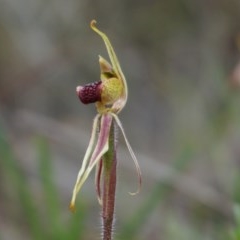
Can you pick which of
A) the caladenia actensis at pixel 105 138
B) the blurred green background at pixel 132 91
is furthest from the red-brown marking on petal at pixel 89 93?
the blurred green background at pixel 132 91

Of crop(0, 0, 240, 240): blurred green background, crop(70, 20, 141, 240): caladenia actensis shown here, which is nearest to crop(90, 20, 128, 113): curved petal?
crop(70, 20, 141, 240): caladenia actensis

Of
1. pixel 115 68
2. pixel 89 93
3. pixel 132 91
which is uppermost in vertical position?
pixel 132 91

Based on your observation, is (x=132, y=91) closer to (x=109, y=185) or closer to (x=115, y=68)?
(x=115, y=68)

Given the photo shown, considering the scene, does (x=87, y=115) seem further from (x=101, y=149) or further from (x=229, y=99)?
(x=101, y=149)

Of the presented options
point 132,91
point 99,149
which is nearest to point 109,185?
point 99,149

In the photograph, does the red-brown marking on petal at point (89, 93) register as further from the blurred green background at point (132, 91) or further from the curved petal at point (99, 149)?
the blurred green background at point (132, 91)

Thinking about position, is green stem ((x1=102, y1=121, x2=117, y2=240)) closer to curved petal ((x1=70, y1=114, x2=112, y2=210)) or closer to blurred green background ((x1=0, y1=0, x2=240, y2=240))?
curved petal ((x1=70, y1=114, x2=112, y2=210))

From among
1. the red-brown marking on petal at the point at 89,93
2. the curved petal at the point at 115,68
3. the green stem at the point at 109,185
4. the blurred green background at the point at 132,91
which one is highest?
the blurred green background at the point at 132,91
